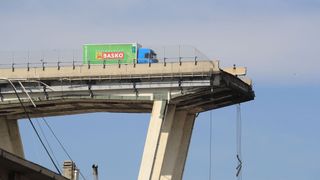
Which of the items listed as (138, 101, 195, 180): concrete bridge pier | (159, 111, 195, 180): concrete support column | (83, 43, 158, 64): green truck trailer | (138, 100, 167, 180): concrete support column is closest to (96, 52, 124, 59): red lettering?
(83, 43, 158, 64): green truck trailer

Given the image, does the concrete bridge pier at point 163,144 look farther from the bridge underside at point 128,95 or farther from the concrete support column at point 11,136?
the concrete support column at point 11,136

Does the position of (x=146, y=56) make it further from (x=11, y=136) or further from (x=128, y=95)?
(x=11, y=136)

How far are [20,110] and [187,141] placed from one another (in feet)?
72.8

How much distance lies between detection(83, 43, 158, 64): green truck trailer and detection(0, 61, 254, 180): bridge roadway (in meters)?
0.89

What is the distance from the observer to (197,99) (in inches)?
5399

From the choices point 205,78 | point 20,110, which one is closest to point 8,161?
point 205,78

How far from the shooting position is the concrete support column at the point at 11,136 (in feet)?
470

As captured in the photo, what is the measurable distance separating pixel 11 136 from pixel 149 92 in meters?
20.8

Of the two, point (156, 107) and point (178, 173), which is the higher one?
point (156, 107)

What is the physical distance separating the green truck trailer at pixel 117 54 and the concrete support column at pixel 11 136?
1630cm

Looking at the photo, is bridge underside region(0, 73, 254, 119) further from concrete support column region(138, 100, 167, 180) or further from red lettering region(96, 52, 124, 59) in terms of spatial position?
red lettering region(96, 52, 124, 59)

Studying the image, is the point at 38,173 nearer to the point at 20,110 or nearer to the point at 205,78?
the point at 205,78

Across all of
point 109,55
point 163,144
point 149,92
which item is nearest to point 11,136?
point 109,55

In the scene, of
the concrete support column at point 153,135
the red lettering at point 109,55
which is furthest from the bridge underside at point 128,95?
the red lettering at point 109,55
